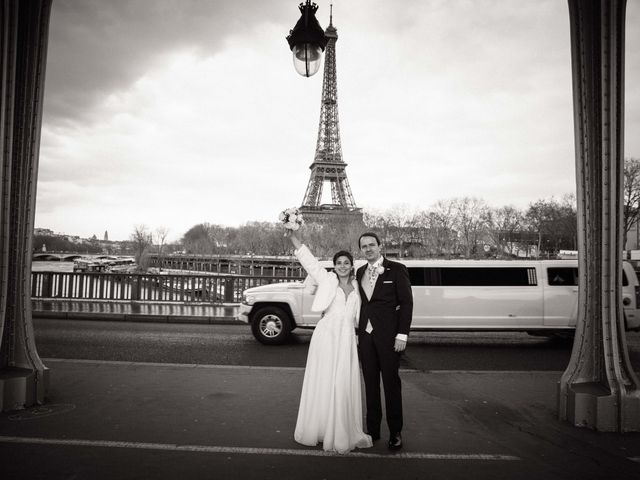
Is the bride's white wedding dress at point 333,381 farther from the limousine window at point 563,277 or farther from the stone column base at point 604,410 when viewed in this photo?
the limousine window at point 563,277

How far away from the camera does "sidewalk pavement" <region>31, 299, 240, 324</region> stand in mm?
12828

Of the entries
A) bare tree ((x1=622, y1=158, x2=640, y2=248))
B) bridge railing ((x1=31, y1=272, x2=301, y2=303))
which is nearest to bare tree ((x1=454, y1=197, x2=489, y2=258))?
bare tree ((x1=622, y1=158, x2=640, y2=248))

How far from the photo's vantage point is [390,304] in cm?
412

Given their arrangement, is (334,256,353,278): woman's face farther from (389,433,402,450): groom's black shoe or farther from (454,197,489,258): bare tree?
(454,197,489,258): bare tree

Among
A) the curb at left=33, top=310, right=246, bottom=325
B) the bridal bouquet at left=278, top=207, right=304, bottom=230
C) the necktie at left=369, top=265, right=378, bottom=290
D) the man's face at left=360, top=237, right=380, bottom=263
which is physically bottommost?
the curb at left=33, top=310, right=246, bottom=325

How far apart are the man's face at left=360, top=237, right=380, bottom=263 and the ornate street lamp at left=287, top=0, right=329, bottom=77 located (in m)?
2.51

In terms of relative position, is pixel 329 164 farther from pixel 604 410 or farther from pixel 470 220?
pixel 604 410

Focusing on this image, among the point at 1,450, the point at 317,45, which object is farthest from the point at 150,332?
the point at 317,45

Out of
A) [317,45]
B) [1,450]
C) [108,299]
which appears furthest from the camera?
[108,299]

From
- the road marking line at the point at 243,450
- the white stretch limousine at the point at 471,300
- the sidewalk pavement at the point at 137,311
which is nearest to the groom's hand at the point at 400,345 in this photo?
the road marking line at the point at 243,450

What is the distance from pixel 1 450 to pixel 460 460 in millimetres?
3701

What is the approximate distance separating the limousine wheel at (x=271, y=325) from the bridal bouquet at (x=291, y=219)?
5.39 metres

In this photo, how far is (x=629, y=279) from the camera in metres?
9.35

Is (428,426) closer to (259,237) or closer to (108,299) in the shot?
(108,299)
